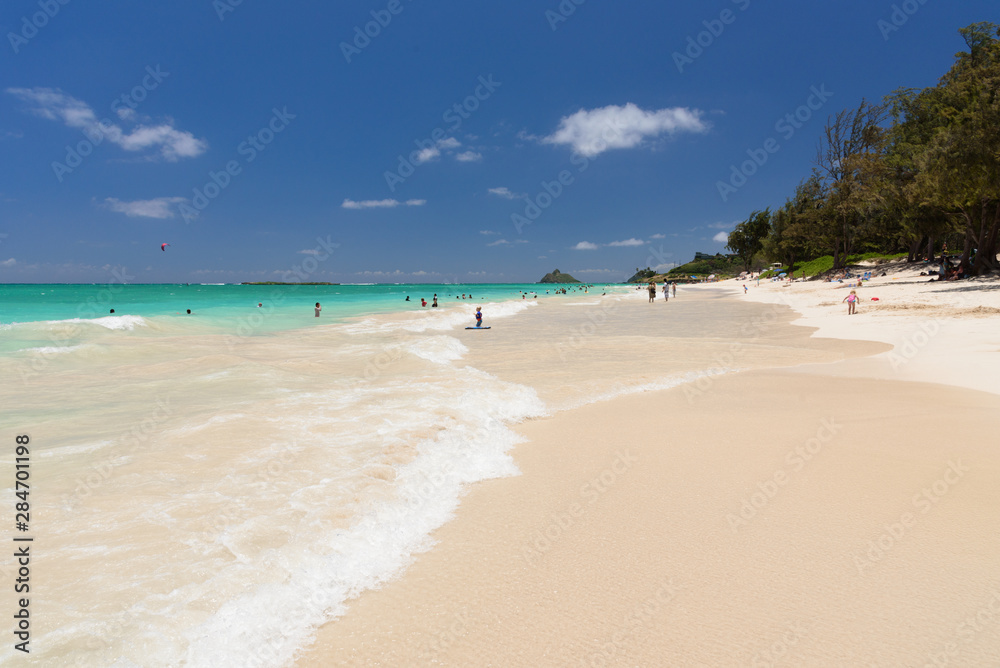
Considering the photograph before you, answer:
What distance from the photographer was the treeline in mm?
27688

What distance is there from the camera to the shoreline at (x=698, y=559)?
286 centimetres

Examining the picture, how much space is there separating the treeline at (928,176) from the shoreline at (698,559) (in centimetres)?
3295

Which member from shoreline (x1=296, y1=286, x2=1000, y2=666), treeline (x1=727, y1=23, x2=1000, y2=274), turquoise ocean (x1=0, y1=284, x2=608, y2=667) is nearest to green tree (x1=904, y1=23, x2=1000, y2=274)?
treeline (x1=727, y1=23, x2=1000, y2=274)

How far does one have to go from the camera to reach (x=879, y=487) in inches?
192

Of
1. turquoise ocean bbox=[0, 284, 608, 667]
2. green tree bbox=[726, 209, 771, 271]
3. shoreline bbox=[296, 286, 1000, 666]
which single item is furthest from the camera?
green tree bbox=[726, 209, 771, 271]

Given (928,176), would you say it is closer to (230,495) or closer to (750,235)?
(230,495)

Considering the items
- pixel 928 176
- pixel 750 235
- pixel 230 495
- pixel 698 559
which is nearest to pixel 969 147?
pixel 928 176

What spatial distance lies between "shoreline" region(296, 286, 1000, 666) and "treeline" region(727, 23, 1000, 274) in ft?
108

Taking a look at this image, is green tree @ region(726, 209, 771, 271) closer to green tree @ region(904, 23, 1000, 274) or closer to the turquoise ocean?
green tree @ region(904, 23, 1000, 274)

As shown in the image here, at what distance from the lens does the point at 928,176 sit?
3241cm

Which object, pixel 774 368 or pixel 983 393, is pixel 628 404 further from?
pixel 983 393

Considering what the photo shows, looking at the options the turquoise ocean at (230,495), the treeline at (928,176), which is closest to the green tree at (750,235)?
the treeline at (928,176)

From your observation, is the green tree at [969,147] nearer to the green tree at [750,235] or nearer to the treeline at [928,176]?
the treeline at [928,176]

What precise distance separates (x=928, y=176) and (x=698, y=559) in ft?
140
